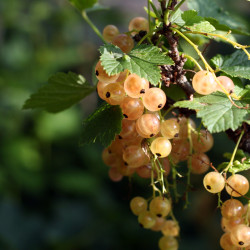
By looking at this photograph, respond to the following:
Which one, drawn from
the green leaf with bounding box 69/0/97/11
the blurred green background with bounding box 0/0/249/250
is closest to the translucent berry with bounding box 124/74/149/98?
the green leaf with bounding box 69/0/97/11

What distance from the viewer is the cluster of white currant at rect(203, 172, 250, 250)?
2.30ft

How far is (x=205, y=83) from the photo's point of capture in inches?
26.7

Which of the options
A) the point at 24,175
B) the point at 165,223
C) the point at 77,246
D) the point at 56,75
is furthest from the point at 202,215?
the point at 56,75

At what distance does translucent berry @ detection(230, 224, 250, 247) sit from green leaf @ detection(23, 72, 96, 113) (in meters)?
0.47

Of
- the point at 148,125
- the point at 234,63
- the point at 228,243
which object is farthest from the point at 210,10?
the point at 228,243

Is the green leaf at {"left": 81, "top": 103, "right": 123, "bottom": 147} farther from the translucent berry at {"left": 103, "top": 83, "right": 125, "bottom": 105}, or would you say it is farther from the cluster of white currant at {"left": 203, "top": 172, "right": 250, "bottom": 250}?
the cluster of white currant at {"left": 203, "top": 172, "right": 250, "bottom": 250}

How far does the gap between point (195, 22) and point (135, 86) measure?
18cm

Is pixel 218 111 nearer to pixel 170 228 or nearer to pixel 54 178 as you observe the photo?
pixel 170 228

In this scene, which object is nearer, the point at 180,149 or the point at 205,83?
the point at 205,83

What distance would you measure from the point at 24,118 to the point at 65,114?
0.32 m

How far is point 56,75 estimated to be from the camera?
941 millimetres

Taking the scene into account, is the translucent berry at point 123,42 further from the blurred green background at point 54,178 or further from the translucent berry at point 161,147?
the blurred green background at point 54,178

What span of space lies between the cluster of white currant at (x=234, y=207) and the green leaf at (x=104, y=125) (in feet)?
0.67

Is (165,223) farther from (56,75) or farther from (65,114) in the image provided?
(65,114)
